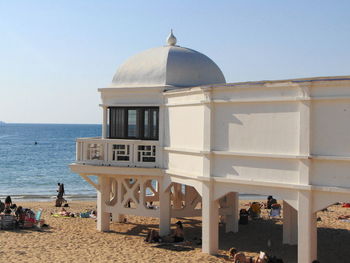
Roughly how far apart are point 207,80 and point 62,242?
306 inches

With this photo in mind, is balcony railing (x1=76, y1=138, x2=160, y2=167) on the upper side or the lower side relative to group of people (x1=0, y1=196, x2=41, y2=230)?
upper

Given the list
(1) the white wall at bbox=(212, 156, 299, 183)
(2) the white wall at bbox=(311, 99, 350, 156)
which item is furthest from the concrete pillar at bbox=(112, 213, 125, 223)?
(2) the white wall at bbox=(311, 99, 350, 156)

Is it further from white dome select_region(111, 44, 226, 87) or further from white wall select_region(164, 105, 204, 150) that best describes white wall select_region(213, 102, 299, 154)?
white dome select_region(111, 44, 226, 87)

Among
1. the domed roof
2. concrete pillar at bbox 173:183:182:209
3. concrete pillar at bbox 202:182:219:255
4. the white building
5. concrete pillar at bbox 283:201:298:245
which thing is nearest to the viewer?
the white building

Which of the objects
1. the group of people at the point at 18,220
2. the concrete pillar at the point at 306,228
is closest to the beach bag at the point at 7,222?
the group of people at the point at 18,220

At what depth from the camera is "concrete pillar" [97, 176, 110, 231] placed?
1975cm

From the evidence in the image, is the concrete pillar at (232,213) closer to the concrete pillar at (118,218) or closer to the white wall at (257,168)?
the concrete pillar at (118,218)

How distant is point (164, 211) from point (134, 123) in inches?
133

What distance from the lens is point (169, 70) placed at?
723 inches

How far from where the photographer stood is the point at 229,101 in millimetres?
14773

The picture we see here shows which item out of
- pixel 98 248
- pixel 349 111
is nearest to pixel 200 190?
pixel 98 248

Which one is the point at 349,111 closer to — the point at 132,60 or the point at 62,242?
the point at 132,60

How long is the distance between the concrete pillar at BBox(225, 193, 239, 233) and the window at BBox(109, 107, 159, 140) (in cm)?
412

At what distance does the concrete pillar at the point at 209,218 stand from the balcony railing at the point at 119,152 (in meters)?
3.11
